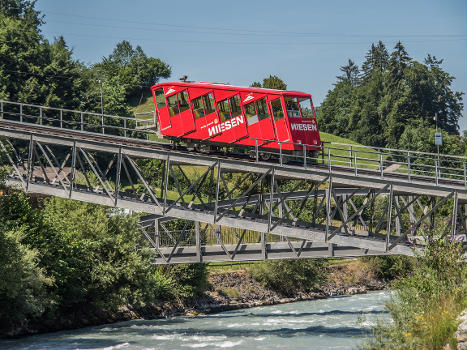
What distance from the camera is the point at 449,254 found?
22.7m

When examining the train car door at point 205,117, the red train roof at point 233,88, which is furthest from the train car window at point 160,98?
the train car door at point 205,117

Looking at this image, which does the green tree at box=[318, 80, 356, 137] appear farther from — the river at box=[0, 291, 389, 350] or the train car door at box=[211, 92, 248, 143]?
the train car door at box=[211, 92, 248, 143]

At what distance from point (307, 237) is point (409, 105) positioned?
7886 cm

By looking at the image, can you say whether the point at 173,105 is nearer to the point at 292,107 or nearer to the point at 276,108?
the point at 276,108

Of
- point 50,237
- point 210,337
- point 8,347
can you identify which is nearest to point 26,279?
point 8,347

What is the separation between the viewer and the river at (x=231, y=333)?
27.9m

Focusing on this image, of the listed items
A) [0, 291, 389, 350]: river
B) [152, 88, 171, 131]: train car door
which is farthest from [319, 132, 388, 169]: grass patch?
[152, 88, 171, 131]: train car door

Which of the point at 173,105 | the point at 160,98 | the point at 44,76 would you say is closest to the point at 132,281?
the point at 173,105

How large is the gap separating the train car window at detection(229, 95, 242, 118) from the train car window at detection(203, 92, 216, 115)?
90cm

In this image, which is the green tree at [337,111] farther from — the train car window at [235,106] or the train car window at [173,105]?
the train car window at [235,106]

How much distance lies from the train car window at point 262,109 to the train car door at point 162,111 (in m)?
4.98

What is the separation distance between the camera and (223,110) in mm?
32625

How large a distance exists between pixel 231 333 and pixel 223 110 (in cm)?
1060

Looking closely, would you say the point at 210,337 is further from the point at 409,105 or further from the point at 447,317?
the point at 409,105
